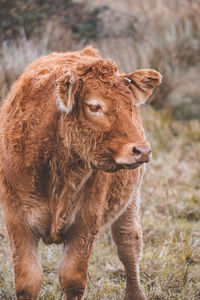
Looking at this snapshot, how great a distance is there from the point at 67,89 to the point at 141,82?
540 mm

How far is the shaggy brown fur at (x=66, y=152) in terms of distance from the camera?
3020 mm

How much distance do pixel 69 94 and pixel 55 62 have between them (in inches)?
26.6

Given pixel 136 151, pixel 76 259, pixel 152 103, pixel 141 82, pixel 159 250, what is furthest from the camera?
pixel 152 103

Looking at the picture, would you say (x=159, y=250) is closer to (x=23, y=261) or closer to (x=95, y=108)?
(x=23, y=261)

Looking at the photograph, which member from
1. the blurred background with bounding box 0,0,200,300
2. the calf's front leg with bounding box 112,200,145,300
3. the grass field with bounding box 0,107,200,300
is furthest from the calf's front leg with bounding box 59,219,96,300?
the calf's front leg with bounding box 112,200,145,300

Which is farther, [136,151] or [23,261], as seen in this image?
[23,261]

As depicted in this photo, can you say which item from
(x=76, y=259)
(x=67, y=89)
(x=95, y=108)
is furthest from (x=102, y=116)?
(x=76, y=259)

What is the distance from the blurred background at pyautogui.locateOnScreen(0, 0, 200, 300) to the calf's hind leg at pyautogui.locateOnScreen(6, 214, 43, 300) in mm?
609

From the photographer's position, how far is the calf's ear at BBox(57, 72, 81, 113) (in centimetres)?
297

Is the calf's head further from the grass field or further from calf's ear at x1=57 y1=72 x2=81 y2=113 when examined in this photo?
the grass field

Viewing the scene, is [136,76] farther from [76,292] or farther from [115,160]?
[76,292]

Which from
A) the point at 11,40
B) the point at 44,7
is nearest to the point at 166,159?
the point at 11,40

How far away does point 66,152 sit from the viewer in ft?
10.8

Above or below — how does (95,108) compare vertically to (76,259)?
above
